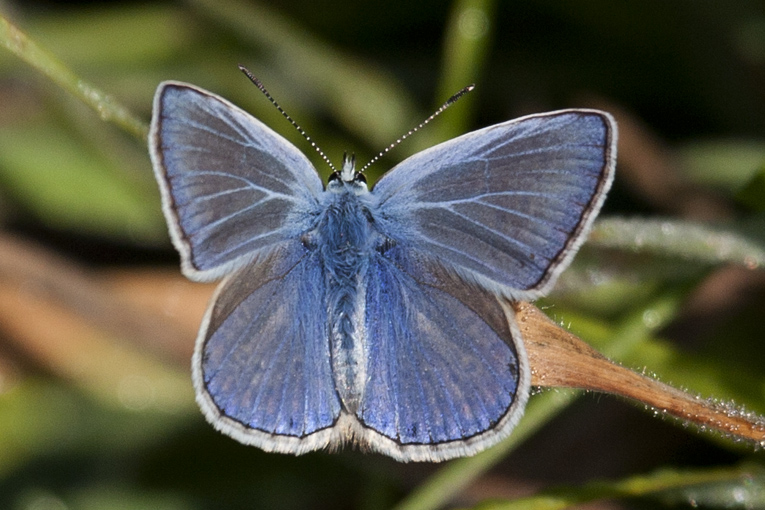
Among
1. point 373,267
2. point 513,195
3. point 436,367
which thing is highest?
point 513,195

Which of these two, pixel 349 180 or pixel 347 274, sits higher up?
pixel 349 180

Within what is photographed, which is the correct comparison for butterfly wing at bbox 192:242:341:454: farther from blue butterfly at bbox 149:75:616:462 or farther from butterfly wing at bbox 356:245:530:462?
butterfly wing at bbox 356:245:530:462

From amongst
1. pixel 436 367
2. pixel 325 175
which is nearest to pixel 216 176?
pixel 436 367

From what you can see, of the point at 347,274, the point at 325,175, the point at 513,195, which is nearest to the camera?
the point at 513,195

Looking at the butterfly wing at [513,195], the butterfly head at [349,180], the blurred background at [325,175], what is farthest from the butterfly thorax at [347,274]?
the blurred background at [325,175]

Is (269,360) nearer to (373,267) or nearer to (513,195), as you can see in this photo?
(373,267)

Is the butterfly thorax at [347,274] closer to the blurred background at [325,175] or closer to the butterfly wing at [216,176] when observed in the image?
the butterfly wing at [216,176]
